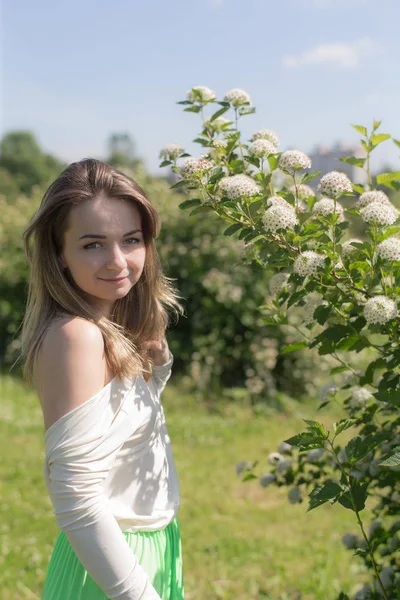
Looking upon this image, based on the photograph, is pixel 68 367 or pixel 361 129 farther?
pixel 361 129

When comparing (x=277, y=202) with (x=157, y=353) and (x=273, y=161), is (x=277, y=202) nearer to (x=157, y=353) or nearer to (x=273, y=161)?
(x=273, y=161)

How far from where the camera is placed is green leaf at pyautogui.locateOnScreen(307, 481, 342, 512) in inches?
52.1

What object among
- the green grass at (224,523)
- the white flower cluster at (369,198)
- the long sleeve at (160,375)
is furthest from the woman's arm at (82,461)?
the green grass at (224,523)

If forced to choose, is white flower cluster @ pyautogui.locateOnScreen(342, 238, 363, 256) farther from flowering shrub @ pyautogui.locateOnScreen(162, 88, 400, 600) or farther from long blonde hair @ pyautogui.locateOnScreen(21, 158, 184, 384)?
long blonde hair @ pyautogui.locateOnScreen(21, 158, 184, 384)

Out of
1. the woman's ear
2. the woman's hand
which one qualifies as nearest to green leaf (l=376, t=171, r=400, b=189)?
the woman's hand

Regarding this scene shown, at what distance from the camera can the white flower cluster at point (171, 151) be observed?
161 cm

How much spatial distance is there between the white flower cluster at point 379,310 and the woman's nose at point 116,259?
0.55 meters

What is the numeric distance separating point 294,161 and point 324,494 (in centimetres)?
71

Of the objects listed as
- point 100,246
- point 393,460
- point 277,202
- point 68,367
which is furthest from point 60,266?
point 393,460

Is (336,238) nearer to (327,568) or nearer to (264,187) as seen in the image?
(264,187)

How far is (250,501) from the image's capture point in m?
4.26

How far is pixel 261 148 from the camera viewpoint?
1507 millimetres

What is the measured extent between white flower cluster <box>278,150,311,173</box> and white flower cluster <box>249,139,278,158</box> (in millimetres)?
52

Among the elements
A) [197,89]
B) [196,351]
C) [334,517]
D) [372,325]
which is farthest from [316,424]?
[196,351]
